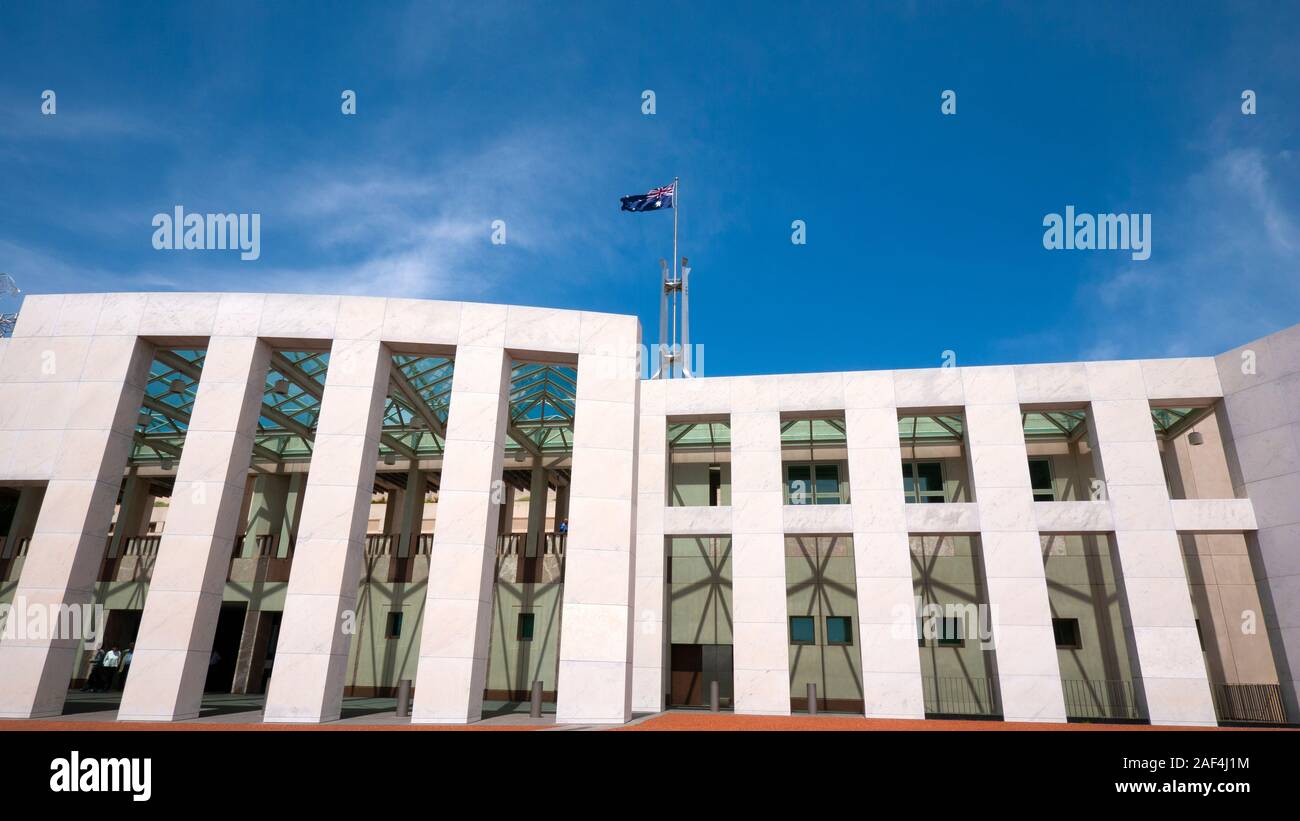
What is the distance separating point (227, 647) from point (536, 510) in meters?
16.0

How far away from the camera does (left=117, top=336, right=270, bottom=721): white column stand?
55.5 feet

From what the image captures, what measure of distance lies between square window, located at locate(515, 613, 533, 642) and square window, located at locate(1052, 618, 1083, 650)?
71.1 feet

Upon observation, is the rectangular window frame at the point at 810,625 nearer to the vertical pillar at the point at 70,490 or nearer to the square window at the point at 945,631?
the square window at the point at 945,631

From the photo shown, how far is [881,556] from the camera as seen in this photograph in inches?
882

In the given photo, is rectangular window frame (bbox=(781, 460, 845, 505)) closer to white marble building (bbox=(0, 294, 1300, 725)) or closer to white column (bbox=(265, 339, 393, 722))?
white marble building (bbox=(0, 294, 1300, 725))

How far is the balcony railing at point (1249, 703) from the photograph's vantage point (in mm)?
22936

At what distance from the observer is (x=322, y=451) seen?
18.9 meters

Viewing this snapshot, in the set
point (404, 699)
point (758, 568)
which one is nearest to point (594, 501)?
point (758, 568)

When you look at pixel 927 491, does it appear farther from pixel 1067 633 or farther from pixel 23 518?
pixel 23 518

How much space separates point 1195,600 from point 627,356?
24.3 meters

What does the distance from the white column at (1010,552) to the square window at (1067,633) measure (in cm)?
635

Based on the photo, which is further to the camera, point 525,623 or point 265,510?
point 265,510
